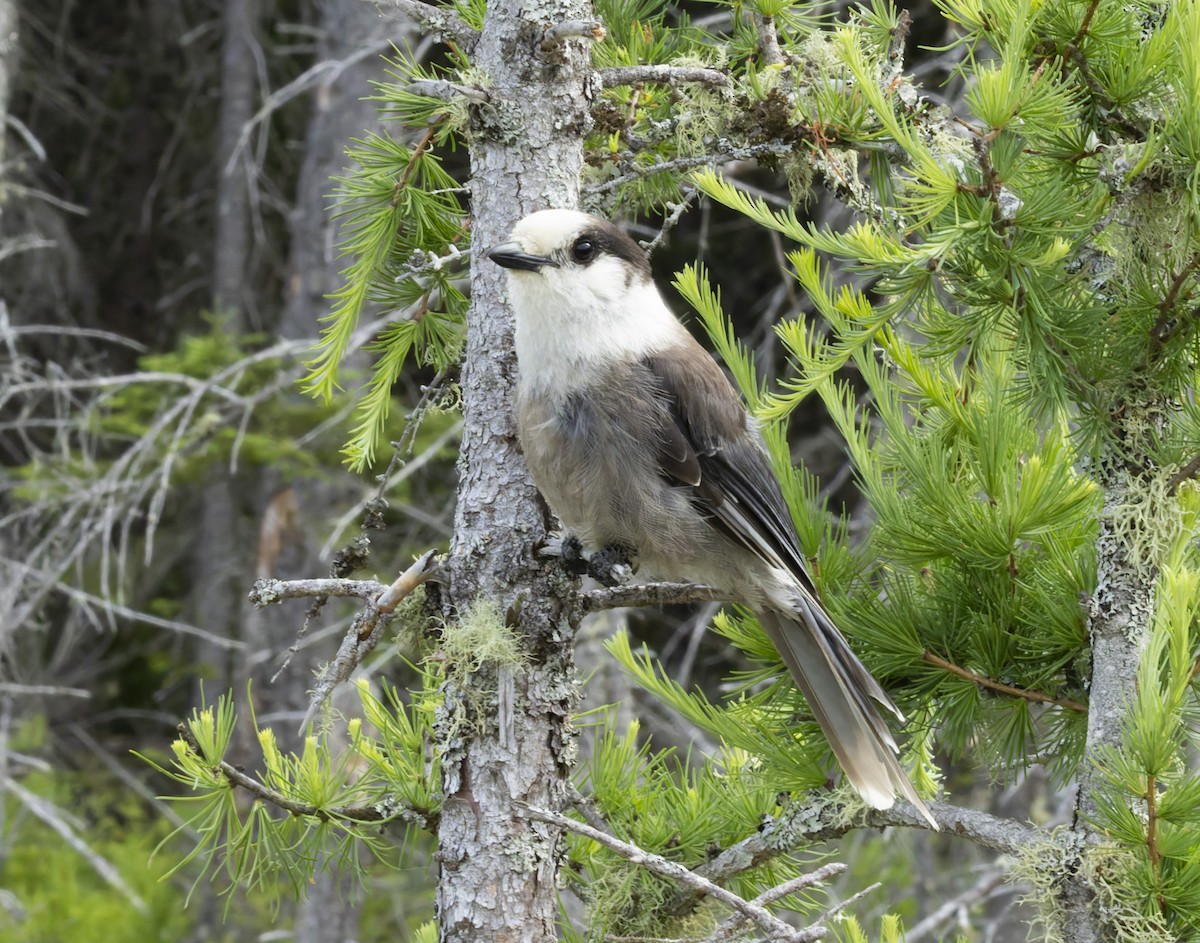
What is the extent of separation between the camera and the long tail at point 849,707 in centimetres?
180

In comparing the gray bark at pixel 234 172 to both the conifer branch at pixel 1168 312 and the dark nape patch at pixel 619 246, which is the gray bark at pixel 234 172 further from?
the conifer branch at pixel 1168 312

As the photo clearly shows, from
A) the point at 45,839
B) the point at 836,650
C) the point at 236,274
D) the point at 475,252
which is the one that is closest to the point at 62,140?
the point at 236,274

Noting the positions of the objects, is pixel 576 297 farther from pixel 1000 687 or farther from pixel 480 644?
pixel 1000 687

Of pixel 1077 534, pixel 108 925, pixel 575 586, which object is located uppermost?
→ pixel 1077 534

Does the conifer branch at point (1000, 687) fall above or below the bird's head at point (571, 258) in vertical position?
below

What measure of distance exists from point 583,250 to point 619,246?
130 millimetres

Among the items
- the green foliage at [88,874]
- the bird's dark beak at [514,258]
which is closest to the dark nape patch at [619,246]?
the bird's dark beak at [514,258]

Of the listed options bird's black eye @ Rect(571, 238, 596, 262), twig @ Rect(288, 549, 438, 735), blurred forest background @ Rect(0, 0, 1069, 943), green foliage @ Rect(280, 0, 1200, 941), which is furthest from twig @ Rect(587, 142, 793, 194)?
blurred forest background @ Rect(0, 0, 1069, 943)

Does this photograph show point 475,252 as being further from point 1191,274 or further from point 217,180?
point 217,180

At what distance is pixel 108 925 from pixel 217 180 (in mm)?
4229

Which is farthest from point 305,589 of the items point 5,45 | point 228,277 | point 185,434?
point 228,277

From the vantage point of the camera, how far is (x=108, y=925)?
655 centimetres

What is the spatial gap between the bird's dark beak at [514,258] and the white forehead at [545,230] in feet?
0.06

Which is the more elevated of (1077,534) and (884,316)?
(884,316)
